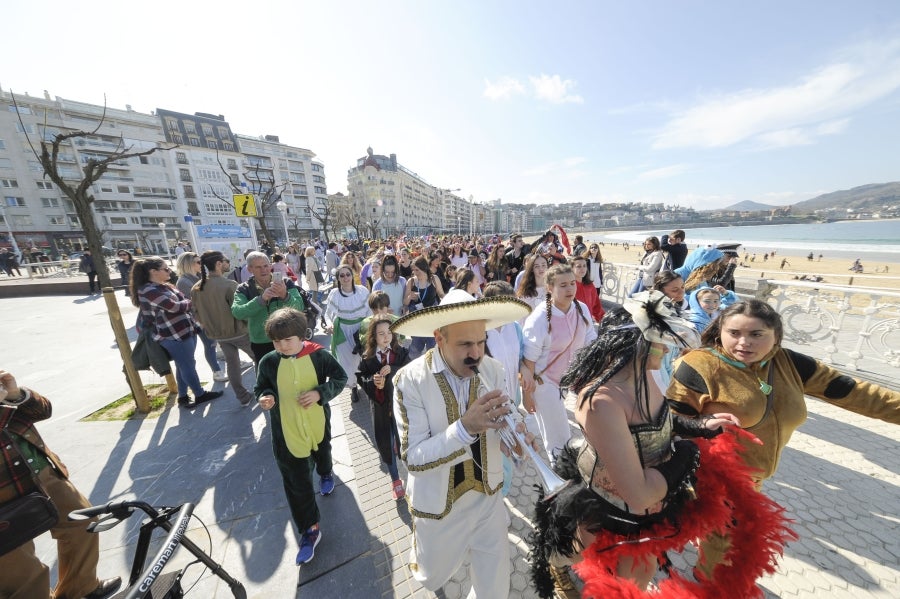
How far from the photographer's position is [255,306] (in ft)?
13.2

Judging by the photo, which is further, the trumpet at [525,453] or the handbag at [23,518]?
the handbag at [23,518]

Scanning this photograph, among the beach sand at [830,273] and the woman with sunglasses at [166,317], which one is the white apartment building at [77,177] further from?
the beach sand at [830,273]

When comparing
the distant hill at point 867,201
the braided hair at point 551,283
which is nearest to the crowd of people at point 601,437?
the braided hair at point 551,283

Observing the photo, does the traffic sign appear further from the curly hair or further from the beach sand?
the beach sand

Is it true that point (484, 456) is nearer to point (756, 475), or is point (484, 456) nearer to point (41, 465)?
point (756, 475)

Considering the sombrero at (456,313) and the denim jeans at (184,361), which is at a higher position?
the sombrero at (456,313)

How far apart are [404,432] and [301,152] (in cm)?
7191

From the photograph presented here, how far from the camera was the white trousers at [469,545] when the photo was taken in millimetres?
1876

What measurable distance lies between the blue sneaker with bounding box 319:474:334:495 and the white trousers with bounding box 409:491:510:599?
5.11 feet

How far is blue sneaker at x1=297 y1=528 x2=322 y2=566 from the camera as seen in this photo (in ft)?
8.11

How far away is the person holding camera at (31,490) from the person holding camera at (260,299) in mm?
1984

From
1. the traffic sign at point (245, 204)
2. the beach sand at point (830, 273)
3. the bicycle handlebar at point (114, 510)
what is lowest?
the beach sand at point (830, 273)

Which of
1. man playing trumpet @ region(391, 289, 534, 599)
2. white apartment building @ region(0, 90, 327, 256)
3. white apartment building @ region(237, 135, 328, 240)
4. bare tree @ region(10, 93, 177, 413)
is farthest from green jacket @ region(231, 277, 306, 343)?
white apartment building @ region(237, 135, 328, 240)

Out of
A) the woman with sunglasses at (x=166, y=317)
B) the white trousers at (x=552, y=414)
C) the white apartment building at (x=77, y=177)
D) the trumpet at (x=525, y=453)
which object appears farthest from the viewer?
the white apartment building at (x=77, y=177)
